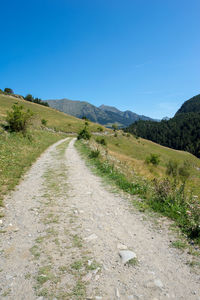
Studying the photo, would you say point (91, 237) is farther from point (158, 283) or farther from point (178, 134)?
point (178, 134)

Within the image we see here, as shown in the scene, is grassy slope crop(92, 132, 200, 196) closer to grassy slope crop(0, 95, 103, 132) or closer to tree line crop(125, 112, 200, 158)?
grassy slope crop(0, 95, 103, 132)

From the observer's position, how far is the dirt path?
2934mm

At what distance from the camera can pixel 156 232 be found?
4852 millimetres

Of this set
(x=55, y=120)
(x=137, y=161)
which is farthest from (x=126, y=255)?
(x=55, y=120)

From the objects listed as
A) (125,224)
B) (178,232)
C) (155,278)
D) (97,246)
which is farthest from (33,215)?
(178,232)

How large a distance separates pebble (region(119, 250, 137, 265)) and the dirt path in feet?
0.35

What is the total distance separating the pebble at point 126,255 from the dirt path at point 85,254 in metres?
0.11

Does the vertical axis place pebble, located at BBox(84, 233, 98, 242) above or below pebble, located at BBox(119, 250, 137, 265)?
below

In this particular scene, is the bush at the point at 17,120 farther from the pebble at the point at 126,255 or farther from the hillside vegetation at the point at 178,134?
the hillside vegetation at the point at 178,134

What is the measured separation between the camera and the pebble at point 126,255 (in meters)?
3.66

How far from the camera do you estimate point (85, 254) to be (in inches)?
151

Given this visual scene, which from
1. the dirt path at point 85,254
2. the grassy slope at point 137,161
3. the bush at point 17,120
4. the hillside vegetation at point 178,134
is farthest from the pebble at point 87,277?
the hillside vegetation at point 178,134

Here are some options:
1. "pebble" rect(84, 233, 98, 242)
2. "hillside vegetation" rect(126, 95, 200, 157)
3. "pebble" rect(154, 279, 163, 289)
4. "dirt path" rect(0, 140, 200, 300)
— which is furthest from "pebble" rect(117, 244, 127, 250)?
"hillside vegetation" rect(126, 95, 200, 157)

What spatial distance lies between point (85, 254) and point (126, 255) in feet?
3.23
